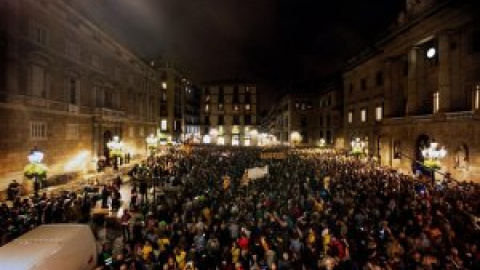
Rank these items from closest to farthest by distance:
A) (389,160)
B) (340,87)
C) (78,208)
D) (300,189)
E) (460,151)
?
(78,208), (300,189), (460,151), (389,160), (340,87)

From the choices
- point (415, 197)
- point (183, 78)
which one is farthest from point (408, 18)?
point (183, 78)

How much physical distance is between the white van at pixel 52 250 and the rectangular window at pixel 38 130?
16.7 m

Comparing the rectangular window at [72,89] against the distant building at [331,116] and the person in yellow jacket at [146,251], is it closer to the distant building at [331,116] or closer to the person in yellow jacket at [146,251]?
the person in yellow jacket at [146,251]

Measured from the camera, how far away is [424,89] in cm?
3397

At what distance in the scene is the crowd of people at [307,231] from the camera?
33.7 ft

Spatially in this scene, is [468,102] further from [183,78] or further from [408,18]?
[183,78]

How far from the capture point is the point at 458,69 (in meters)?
27.7

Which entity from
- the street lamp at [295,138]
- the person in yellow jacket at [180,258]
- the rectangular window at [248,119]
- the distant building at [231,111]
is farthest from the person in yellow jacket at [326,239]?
the rectangular window at [248,119]

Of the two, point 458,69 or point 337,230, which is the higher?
point 458,69

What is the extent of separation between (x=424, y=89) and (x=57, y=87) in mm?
31582

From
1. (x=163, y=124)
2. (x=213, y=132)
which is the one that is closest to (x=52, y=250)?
(x=163, y=124)

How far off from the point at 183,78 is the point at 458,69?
70.1 m

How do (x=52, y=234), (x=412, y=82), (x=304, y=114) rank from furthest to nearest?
1. (x=304, y=114)
2. (x=412, y=82)
3. (x=52, y=234)

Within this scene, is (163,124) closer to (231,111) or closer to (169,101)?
(169,101)
